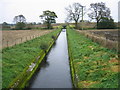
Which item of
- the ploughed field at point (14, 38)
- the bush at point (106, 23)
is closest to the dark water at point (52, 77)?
the ploughed field at point (14, 38)

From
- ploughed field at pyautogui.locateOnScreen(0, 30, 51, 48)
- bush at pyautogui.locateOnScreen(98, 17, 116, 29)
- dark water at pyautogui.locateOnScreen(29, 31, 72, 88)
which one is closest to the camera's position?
dark water at pyautogui.locateOnScreen(29, 31, 72, 88)

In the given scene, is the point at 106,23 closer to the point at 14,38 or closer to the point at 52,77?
the point at 14,38

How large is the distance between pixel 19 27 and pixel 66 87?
65306 mm

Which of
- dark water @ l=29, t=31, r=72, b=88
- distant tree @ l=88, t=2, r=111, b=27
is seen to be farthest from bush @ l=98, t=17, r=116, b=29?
dark water @ l=29, t=31, r=72, b=88

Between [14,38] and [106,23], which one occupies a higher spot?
[106,23]

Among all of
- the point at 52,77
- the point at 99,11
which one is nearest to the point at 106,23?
the point at 99,11

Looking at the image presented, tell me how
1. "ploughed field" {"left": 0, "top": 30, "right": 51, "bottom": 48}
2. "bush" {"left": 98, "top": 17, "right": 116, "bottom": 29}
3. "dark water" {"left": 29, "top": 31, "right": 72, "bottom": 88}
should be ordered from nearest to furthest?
"dark water" {"left": 29, "top": 31, "right": 72, "bottom": 88} → "ploughed field" {"left": 0, "top": 30, "right": 51, "bottom": 48} → "bush" {"left": 98, "top": 17, "right": 116, "bottom": 29}

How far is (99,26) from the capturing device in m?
61.1

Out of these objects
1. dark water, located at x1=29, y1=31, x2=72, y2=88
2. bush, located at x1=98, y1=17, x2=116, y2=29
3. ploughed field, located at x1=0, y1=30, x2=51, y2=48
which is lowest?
dark water, located at x1=29, y1=31, x2=72, y2=88

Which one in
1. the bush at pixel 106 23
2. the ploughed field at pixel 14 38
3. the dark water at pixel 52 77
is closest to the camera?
the dark water at pixel 52 77

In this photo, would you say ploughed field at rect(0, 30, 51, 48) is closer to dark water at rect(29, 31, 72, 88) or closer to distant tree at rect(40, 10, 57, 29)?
dark water at rect(29, 31, 72, 88)

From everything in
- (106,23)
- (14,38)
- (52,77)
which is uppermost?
(106,23)

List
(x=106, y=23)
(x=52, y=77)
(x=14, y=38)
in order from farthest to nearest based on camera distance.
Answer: (x=106, y=23) → (x=14, y=38) → (x=52, y=77)

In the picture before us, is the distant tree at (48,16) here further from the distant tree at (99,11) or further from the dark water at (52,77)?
the dark water at (52,77)
